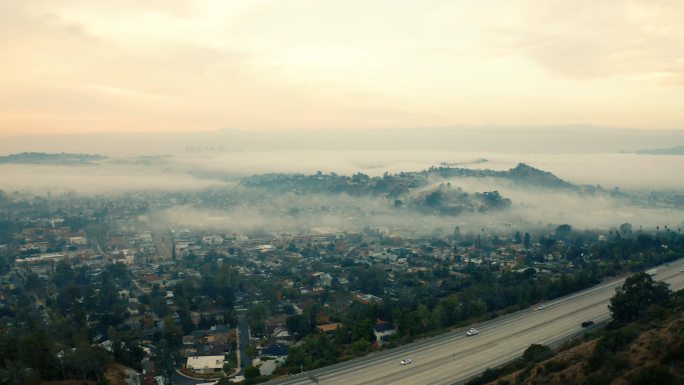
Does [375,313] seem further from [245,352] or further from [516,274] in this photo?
[516,274]

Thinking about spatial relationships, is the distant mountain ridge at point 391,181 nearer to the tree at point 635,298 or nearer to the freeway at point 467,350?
the freeway at point 467,350

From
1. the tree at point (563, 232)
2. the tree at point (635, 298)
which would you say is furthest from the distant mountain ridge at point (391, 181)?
the tree at point (635, 298)

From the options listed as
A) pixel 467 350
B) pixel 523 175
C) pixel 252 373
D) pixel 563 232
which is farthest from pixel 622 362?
pixel 523 175

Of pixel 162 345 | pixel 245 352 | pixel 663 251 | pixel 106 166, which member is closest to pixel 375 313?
pixel 245 352

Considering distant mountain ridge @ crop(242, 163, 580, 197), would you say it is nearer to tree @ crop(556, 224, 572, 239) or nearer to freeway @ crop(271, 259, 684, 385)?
tree @ crop(556, 224, 572, 239)

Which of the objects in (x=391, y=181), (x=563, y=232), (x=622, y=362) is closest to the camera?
(x=622, y=362)

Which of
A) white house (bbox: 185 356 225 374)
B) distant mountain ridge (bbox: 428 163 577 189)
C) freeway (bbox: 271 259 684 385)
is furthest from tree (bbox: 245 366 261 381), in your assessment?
distant mountain ridge (bbox: 428 163 577 189)

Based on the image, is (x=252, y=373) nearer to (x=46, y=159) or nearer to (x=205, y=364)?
(x=205, y=364)
